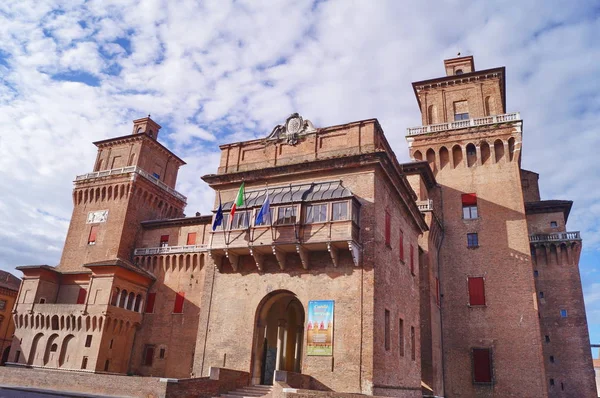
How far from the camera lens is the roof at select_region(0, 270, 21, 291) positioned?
53225 millimetres

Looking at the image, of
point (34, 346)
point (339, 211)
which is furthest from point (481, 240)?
point (34, 346)

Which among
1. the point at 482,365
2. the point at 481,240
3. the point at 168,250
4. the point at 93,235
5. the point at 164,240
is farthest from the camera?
the point at 93,235

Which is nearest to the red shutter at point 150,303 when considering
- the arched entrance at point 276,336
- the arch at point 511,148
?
the arched entrance at point 276,336

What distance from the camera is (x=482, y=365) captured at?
3394cm

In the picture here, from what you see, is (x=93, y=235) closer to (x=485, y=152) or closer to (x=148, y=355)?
(x=148, y=355)

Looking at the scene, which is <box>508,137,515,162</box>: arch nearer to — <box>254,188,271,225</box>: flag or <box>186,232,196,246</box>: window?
<box>254,188,271,225</box>: flag

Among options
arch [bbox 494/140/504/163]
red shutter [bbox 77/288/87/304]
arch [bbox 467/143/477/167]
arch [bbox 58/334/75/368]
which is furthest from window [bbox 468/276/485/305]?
red shutter [bbox 77/288/87/304]

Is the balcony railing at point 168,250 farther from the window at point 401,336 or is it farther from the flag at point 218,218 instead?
the window at point 401,336

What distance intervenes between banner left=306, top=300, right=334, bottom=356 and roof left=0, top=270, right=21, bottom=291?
157ft

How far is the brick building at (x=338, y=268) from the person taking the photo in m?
21.2

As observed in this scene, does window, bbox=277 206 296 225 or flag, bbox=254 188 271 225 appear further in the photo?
flag, bbox=254 188 271 225

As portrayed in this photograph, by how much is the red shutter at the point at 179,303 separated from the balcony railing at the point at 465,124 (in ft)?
88.4

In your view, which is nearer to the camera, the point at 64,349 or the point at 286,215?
the point at 286,215

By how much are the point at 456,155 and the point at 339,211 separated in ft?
77.3
